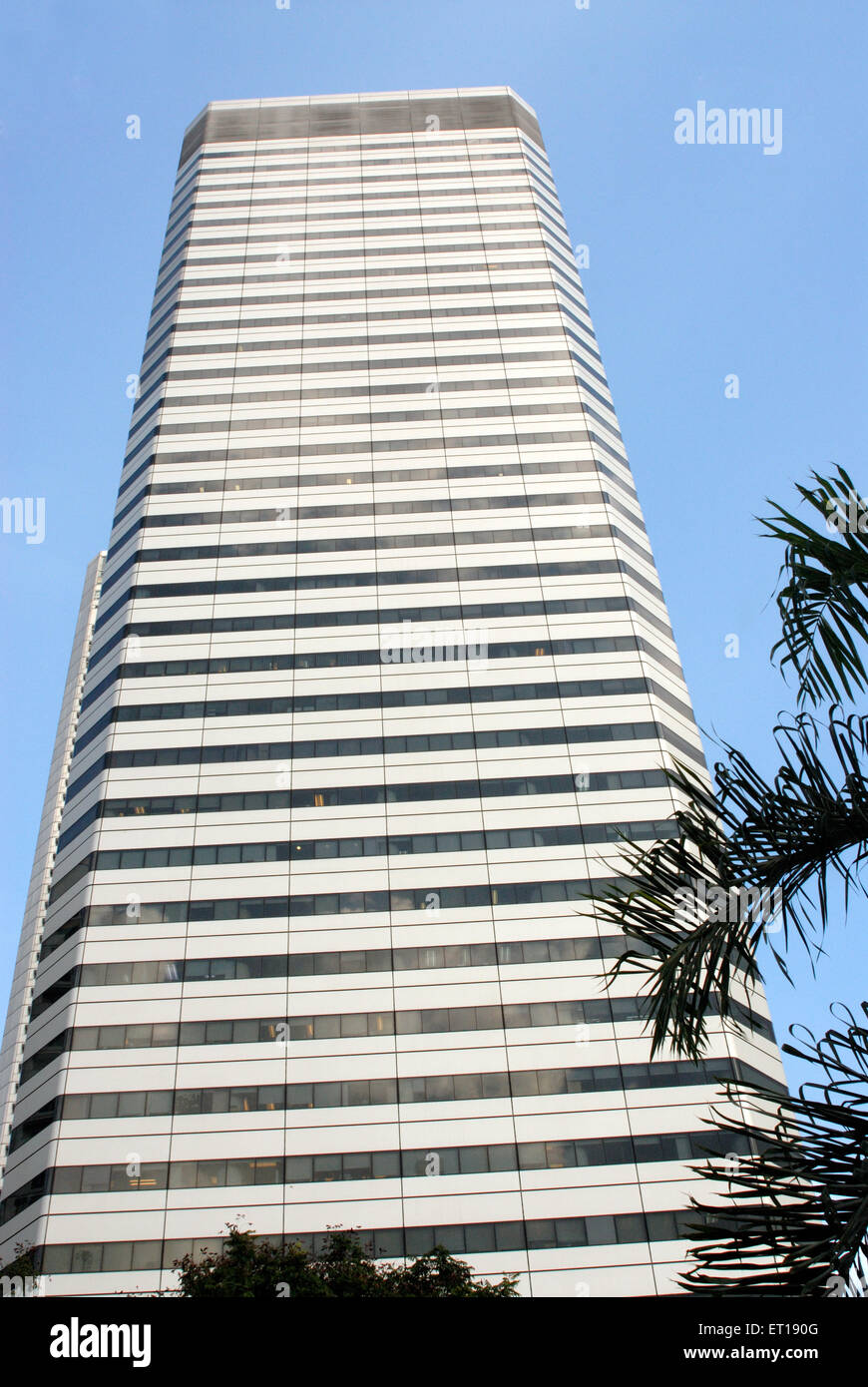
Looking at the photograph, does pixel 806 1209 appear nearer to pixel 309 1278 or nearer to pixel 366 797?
pixel 309 1278

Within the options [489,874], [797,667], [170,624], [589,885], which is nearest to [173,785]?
[170,624]

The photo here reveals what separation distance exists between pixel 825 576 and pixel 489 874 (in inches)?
1684

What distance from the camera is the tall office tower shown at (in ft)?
133

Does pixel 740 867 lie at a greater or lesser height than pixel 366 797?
lesser

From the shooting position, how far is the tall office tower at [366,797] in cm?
4066

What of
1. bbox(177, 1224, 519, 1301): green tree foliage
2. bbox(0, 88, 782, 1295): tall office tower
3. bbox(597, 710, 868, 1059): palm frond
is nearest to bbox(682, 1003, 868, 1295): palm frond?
bbox(597, 710, 868, 1059): palm frond

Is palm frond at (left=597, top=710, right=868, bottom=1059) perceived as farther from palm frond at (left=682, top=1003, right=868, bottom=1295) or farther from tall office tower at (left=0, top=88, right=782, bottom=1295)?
tall office tower at (left=0, top=88, right=782, bottom=1295)

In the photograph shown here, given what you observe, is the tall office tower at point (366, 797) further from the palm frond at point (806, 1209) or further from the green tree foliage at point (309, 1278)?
the palm frond at point (806, 1209)

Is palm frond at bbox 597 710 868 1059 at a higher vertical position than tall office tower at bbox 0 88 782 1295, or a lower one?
lower

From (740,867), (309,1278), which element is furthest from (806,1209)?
(309,1278)

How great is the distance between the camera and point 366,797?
1997 inches

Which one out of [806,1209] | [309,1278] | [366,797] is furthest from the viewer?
[366,797]

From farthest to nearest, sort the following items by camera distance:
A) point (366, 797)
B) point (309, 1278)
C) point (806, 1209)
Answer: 1. point (366, 797)
2. point (309, 1278)
3. point (806, 1209)
